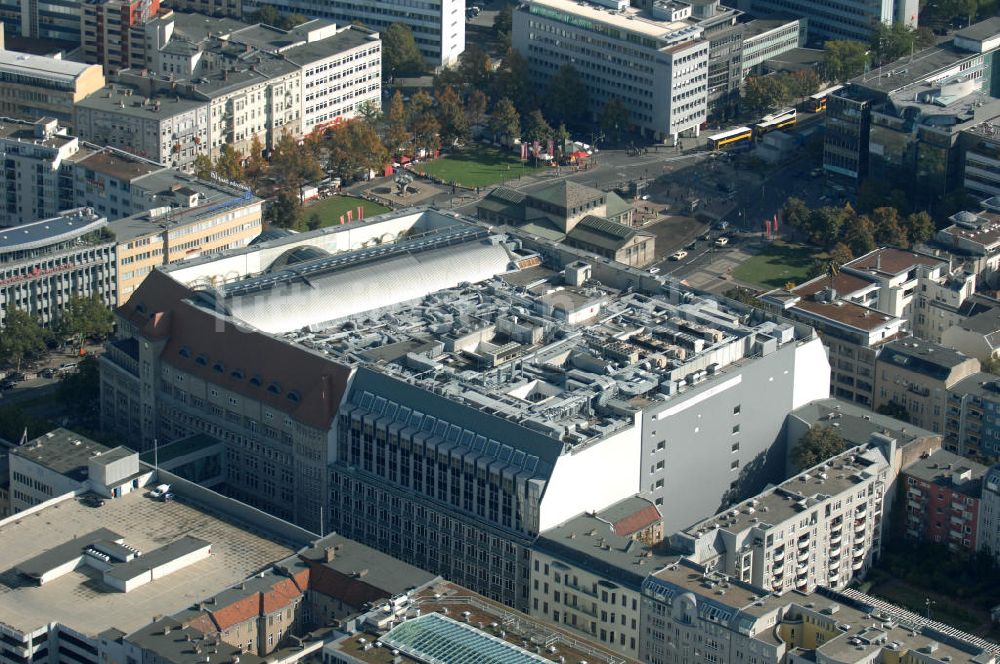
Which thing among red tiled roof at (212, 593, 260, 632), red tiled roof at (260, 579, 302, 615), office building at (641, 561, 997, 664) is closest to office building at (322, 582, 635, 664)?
office building at (641, 561, 997, 664)

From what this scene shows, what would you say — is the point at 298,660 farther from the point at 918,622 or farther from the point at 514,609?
the point at 918,622

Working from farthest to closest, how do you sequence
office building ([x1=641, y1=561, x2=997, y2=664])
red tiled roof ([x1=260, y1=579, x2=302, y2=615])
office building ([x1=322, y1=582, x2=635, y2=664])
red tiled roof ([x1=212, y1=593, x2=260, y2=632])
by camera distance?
red tiled roof ([x1=260, y1=579, x2=302, y2=615]) → red tiled roof ([x1=212, y1=593, x2=260, y2=632]) → office building ([x1=641, y1=561, x2=997, y2=664]) → office building ([x1=322, y1=582, x2=635, y2=664])

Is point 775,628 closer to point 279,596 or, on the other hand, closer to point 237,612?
point 279,596

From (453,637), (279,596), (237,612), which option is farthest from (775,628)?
(237,612)

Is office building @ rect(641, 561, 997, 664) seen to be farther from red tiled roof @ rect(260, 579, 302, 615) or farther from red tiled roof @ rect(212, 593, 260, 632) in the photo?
red tiled roof @ rect(212, 593, 260, 632)

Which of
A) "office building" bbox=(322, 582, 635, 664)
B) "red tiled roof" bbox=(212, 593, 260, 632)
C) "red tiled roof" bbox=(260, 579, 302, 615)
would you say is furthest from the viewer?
"red tiled roof" bbox=(260, 579, 302, 615)

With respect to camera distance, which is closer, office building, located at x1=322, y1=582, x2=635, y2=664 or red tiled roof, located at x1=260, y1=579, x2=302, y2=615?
office building, located at x1=322, y1=582, x2=635, y2=664
